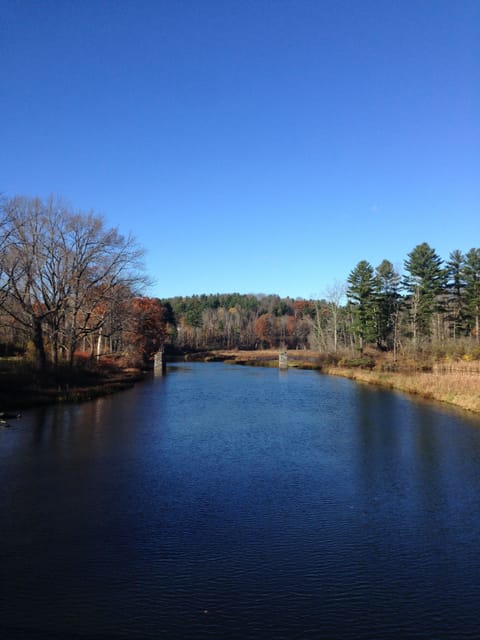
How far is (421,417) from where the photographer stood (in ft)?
68.2

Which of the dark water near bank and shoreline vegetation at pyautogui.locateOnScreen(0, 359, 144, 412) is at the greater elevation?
shoreline vegetation at pyautogui.locateOnScreen(0, 359, 144, 412)

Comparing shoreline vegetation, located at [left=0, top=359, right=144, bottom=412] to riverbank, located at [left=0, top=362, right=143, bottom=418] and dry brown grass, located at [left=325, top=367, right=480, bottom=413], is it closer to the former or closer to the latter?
riverbank, located at [left=0, top=362, right=143, bottom=418]

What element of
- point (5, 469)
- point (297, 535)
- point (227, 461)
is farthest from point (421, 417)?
point (5, 469)

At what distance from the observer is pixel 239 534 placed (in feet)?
28.1

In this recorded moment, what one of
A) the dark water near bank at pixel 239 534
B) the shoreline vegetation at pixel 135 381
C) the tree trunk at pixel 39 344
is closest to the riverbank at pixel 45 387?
the shoreline vegetation at pixel 135 381

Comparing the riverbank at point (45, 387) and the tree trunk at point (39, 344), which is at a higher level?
the tree trunk at point (39, 344)

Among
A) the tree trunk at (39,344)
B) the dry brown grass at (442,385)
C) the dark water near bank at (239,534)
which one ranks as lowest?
the dark water near bank at (239,534)

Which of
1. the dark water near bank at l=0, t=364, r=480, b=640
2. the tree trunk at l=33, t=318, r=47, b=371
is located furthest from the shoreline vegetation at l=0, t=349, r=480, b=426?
the dark water near bank at l=0, t=364, r=480, b=640

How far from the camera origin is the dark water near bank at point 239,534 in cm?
607

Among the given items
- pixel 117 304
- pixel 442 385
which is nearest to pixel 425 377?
pixel 442 385

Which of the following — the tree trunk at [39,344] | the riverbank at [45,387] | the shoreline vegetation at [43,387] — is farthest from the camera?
the tree trunk at [39,344]

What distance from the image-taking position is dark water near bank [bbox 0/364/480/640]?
607 cm

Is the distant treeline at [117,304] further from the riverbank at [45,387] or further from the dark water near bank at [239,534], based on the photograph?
the dark water near bank at [239,534]

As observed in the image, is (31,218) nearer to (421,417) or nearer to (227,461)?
(227,461)
